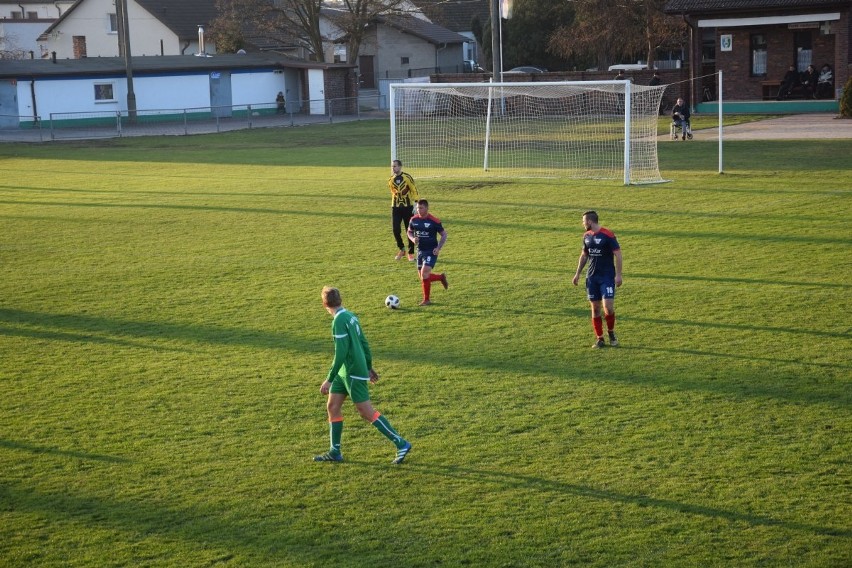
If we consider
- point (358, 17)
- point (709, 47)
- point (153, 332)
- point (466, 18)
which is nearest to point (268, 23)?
point (358, 17)

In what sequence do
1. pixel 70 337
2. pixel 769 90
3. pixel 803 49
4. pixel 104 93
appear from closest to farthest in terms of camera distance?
pixel 70 337 → pixel 803 49 → pixel 769 90 → pixel 104 93

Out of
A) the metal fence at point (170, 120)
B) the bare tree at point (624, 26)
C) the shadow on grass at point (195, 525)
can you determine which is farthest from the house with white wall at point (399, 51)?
the shadow on grass at point (195, 525)

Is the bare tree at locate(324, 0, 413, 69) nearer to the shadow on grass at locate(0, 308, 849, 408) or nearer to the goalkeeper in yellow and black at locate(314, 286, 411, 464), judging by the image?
the shadow on grass at locate(0, 308, 849, 408)

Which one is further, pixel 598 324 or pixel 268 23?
pixel 268 23

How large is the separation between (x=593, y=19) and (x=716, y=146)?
2382 cm

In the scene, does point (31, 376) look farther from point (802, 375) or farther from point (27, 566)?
point (802, 375)

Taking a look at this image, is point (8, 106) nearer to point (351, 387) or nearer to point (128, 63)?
point (128, 63)

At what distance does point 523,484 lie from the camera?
8945 mm

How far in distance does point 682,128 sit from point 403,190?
22807mm

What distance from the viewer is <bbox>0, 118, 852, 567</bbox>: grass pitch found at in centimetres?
807

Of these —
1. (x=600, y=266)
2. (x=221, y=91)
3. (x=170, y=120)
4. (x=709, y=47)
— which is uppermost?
(x=709, y=47)

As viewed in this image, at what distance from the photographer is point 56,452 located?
393 inches

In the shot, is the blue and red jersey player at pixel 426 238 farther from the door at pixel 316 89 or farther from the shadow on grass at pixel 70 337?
the door at pixel 316 89

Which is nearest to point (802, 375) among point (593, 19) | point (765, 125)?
point (765, 125)
